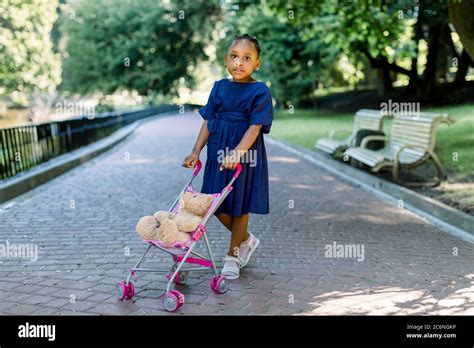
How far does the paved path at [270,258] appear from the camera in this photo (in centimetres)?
394

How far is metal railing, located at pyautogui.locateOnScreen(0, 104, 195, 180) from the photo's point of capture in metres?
8.92

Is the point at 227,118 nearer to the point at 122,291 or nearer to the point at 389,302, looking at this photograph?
Result: the point at 122,291

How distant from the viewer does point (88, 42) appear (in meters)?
43.8

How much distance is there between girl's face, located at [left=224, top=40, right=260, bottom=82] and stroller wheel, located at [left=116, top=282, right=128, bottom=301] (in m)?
1.77

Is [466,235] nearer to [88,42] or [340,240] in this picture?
[340,240]

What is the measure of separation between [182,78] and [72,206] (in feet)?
120

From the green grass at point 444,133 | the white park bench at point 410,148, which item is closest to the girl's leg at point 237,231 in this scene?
the white park bench at point 410,148

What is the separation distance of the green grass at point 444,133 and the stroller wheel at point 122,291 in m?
6.79

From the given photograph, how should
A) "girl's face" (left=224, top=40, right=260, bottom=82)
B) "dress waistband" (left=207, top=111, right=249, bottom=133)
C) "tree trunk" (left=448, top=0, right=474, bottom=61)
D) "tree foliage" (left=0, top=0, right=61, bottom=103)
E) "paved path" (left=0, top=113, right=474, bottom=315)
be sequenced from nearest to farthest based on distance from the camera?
"paved path" (left=0, top=113, right=474, bottom=315)
"girl's face" (left=224, top=40, right=260, bottom=82)
"dress waistband" (left=207, top=111, right=249, bottom=133)
"tree trunk" (left=448, top=0, right=474, bottom=61)
"tree foliage" (left=0, top=0, right=61, bottom=103)

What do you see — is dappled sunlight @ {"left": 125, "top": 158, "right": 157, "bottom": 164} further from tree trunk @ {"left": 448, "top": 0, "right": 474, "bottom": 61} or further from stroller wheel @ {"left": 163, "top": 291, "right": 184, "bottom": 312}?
stroller wheel @ {"left": 163, "top": 291, "right": 184, "bottom": 312}

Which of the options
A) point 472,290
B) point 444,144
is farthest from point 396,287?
point 444,144

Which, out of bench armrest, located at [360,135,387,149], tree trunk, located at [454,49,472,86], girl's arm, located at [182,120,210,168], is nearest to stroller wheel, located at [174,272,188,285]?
girl's arm, located at [182,120,210,168]

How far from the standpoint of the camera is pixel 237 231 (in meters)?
4.50

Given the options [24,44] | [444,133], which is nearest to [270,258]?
[444,133]
